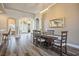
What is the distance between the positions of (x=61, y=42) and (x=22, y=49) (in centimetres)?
88

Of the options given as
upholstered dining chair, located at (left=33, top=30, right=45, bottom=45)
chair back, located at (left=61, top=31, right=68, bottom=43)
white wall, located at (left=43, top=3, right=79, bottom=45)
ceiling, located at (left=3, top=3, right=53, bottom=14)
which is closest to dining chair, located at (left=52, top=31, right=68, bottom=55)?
chair back, located at (left=61, top=31, right=68, bottom=43)

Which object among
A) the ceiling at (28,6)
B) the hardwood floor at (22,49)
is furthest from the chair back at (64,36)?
the ceiling at (28,6)

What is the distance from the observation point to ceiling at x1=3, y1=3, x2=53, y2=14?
270cm

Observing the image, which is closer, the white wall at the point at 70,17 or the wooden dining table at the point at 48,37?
the white wall at the point at 70,17

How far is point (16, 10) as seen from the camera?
2.85 m

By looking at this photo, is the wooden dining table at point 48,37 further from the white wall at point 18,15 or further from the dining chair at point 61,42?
the white wall at point 18,15

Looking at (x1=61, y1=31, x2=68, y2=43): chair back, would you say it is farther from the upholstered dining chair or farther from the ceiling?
the ceiling

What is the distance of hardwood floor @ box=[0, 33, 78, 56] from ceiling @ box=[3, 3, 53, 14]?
57cm

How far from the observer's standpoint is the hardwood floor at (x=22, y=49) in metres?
2.70

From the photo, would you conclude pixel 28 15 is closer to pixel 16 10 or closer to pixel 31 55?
pixel 16 10

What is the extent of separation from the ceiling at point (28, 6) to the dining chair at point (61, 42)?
72cm

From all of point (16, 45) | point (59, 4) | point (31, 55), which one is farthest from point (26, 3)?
point (31, 55)

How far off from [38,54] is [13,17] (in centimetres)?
101

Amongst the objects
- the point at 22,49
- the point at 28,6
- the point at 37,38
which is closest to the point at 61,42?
the point at 37,38
